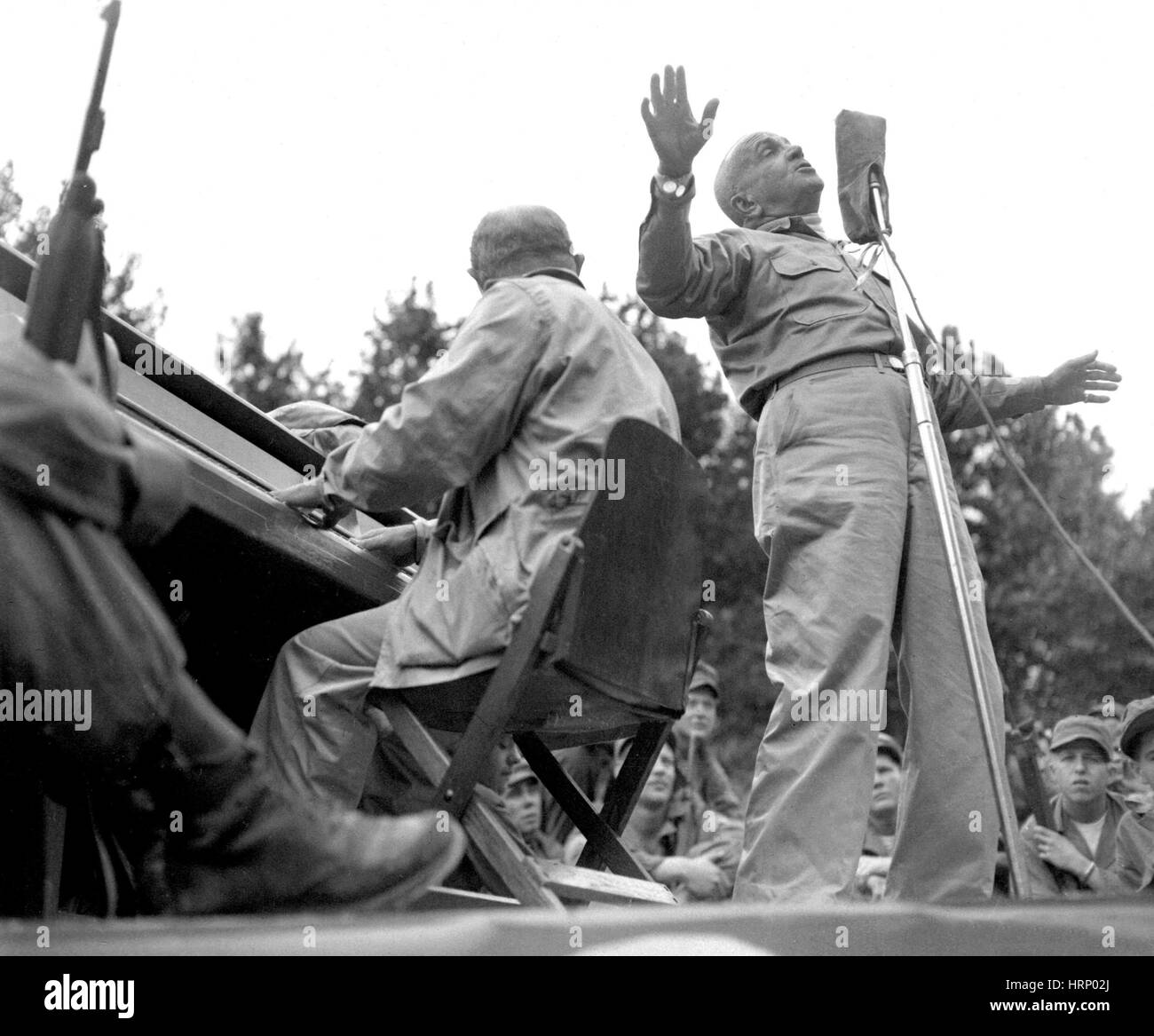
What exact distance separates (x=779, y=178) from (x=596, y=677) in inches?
59.7

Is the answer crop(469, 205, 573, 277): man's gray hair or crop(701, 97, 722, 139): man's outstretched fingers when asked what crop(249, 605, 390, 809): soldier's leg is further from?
crop(701, 97, 722, 139): man's outstretched fingers

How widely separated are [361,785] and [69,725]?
3.96 feet

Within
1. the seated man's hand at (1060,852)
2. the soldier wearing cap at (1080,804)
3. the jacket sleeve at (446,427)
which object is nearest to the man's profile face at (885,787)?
the soldier wearing cap at (1080,804)

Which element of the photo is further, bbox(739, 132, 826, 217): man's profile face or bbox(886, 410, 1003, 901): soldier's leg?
bbox(739, 132, 826, 217): man's profile face

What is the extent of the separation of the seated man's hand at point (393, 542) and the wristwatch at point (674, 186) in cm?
91

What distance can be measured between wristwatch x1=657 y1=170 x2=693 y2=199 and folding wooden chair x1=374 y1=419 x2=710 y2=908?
1.78 ft

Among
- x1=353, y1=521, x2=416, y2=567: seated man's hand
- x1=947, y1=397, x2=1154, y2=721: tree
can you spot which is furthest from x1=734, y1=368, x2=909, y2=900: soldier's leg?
x1=947, y1=397, x2=1154, y2=721: tree

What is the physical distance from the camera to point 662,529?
10.6 feet

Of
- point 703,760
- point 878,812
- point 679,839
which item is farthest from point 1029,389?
point 703,760

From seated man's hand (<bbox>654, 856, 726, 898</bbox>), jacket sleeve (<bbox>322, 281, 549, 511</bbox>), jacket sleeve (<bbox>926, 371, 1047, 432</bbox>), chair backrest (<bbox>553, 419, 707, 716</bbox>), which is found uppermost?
jacket sleeve (<bbox>926, 371, 1047, 432</bbox>)

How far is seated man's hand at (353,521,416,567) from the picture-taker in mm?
3596

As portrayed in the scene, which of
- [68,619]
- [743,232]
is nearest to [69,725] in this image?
[68,619]

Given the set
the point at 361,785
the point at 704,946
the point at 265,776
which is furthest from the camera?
the point at 361,785
